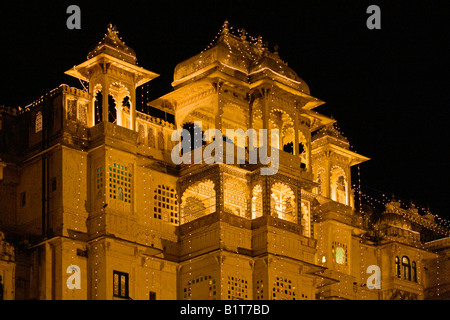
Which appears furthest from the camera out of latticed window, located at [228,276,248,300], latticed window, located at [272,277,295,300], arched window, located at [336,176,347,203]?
arched window, located at [336,176,347,203]

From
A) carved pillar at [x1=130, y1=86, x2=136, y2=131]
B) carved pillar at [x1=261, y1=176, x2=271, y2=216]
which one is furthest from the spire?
carved pillar at [x1=261, y1=176, x2=271, y2=216]

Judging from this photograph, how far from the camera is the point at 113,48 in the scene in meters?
49.5

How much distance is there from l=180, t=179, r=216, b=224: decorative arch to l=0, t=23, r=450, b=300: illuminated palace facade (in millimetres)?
61

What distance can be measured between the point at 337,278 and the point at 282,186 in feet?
20.5

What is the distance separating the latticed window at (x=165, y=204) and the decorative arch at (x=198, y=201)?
50 cm

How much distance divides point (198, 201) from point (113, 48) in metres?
7.96

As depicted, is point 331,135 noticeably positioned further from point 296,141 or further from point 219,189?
point 219,189

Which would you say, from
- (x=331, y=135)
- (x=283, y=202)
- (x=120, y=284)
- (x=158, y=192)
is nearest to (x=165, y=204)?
(x=158, y=192)

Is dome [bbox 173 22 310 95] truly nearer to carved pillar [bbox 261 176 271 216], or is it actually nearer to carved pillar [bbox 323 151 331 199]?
carved pillar [bbox 261 176 271 216]

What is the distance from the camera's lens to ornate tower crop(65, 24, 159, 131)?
49312 mm

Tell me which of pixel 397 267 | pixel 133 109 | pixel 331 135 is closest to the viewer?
pixel 133 109

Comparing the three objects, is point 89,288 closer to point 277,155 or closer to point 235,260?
point 235,260

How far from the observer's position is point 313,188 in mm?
56094

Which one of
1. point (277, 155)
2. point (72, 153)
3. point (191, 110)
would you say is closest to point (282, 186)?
point (277, 155)
